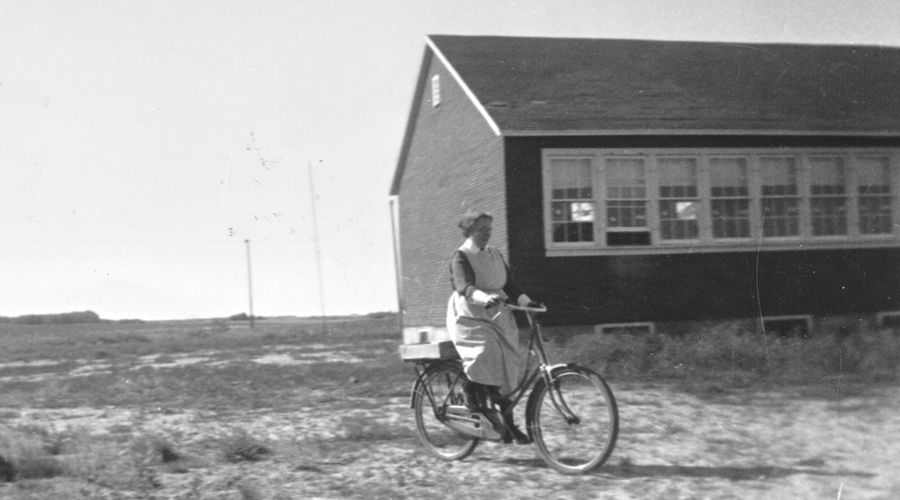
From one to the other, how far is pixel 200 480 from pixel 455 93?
1547 centimetres

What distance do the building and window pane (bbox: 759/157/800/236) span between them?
0.09 ft

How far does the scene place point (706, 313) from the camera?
18328mm

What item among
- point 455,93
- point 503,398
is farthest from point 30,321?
point 503,398

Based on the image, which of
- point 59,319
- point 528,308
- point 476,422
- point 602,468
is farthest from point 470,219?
point 59,319

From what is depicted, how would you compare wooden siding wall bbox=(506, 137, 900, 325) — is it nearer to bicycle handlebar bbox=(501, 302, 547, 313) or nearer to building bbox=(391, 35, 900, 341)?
building bbox=(391, 35, 900, 341)

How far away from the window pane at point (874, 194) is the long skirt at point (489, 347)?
13.9 meters

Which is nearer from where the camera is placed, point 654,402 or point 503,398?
point 503,398

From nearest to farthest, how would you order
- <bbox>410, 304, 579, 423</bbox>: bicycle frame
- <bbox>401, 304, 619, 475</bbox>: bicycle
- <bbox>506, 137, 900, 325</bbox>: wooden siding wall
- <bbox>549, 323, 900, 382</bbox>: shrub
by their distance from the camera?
<bbox>401, 304, 619, 475</bbox>: bicycle → <bbox>410, 304, 579, 423</bbox>: bicycle frame → <bbox>549, 323, 900, 382</bbox>: shrub → <bbox>506, 137, 900, 325</bbox>: wooden siding wall

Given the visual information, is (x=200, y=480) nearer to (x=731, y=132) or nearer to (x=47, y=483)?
(x=47, y=483)

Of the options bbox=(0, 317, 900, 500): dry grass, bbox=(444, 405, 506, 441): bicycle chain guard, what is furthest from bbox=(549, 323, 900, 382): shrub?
bbox=(444, 405, 506, 441): bicycle chain guard

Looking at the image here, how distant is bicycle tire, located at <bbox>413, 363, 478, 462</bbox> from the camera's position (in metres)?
7.30

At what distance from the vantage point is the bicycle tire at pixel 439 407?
7.30 meters

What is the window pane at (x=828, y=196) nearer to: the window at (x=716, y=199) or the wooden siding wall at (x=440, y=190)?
the window at (x=716, y=199)

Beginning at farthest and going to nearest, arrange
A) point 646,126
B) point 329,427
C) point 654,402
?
1. point 646,126
2. point 654,402
3. point 329,427
